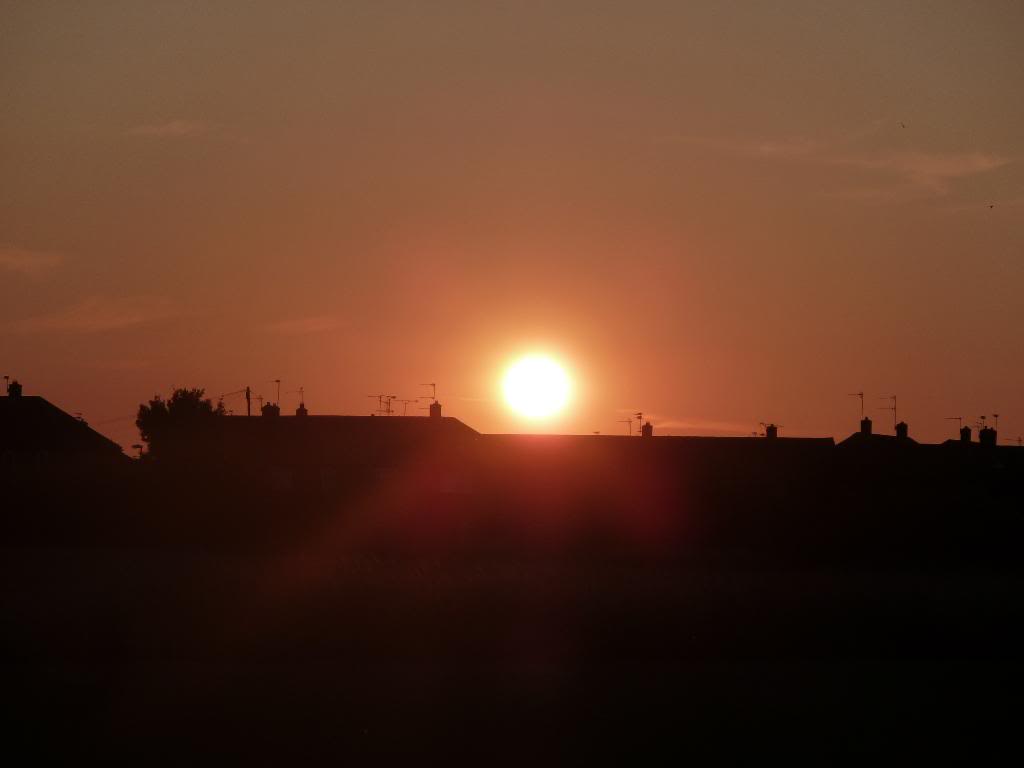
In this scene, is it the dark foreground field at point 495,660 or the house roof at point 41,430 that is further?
the house roof at point 41,430

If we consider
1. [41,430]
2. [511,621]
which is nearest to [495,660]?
[511,621]

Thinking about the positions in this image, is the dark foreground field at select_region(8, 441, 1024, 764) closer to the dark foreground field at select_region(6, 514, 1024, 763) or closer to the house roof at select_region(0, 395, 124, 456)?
the dark foreground field at select_region(6, 514, 1024, 763)

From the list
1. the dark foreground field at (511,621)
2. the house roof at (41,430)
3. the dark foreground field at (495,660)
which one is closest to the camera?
the dark foreground field at (495,660)

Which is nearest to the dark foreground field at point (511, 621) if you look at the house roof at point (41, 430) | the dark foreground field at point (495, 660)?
the dark foreground field at point (495, 660)

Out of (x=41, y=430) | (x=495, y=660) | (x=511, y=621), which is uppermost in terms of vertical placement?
(x=41, y=430)

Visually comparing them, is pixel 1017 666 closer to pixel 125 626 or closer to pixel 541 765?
pixel 541 765

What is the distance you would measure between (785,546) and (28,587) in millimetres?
19935

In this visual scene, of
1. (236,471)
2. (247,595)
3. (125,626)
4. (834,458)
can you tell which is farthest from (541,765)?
(834,458)

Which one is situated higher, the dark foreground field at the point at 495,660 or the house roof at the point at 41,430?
the house roof at the point at 41,430

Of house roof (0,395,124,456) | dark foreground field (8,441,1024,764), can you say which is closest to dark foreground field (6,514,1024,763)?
dark foreground field (8,441,1024,764)

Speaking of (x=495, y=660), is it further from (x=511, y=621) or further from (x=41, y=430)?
(x=41, y=430)

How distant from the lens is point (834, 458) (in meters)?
57.7

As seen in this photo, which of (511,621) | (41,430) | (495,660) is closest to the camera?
(495,660)

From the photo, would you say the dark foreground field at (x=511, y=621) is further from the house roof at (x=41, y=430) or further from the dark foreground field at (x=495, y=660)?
the house roof at (x=41, y=430)
